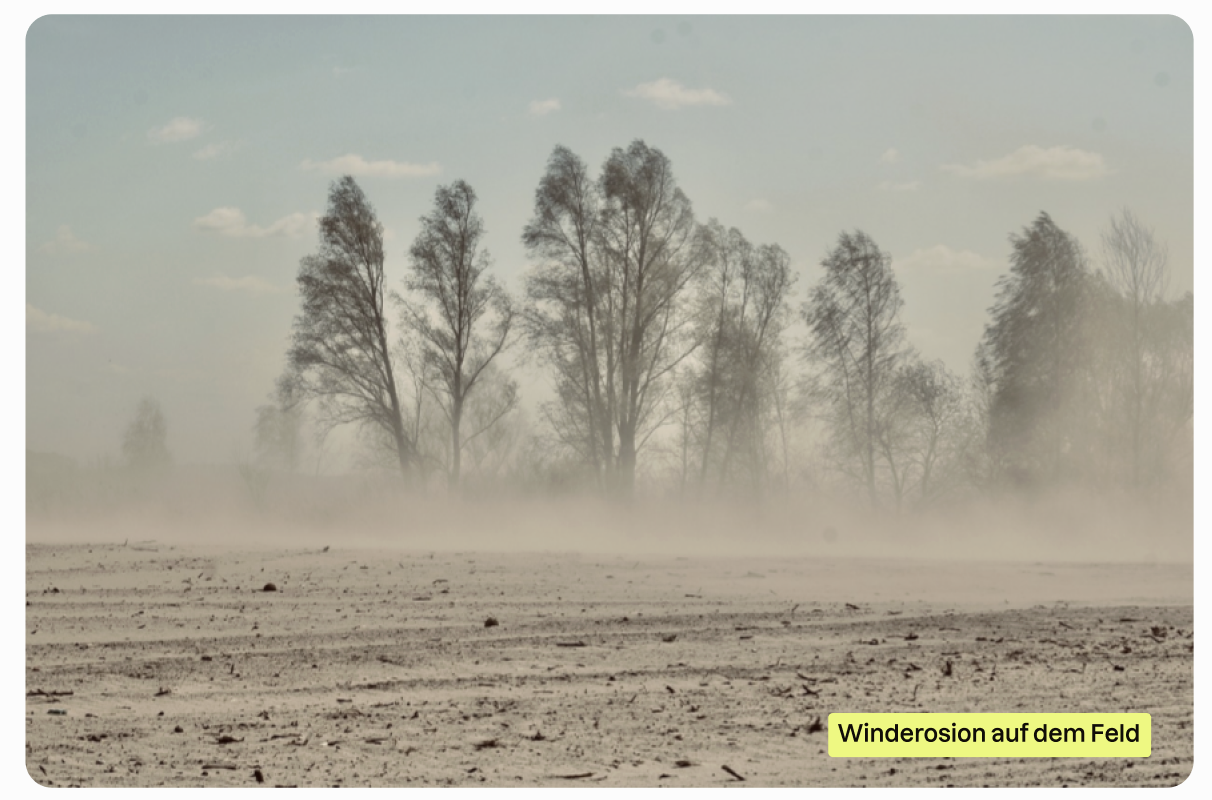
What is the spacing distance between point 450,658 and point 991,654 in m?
4.33

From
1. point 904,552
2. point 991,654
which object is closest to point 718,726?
point 991,654

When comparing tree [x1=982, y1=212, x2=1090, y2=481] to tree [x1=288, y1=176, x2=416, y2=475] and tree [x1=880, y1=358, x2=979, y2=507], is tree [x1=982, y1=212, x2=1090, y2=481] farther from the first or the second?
tree [x1=288, y1=176, x2=416, y2=475]

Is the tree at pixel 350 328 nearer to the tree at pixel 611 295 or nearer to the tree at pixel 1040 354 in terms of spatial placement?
the tree at pixel 611 295

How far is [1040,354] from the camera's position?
55.0 ft

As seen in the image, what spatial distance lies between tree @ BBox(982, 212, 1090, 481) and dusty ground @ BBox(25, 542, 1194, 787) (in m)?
4.45

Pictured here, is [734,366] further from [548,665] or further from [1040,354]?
[548,665]

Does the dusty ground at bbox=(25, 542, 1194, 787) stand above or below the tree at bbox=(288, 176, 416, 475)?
below

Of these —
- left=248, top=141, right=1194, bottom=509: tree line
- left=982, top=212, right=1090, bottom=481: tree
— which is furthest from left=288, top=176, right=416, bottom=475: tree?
left=982, top=212, right=1090, bottom=481: tree

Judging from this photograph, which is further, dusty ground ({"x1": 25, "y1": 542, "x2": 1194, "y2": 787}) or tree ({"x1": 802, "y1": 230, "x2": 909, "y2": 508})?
tree ({"x1": 802, "y1": 230, "x2": 909, "y2": 508})

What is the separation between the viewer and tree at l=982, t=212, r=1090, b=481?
16.2 meters

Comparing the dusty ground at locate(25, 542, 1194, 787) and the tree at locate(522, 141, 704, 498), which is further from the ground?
the tree at locate(522, 141, 704, 498)

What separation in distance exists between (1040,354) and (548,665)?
12002mm

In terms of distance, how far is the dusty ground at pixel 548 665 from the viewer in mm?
5719

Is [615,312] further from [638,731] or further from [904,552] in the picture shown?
[638,731]
